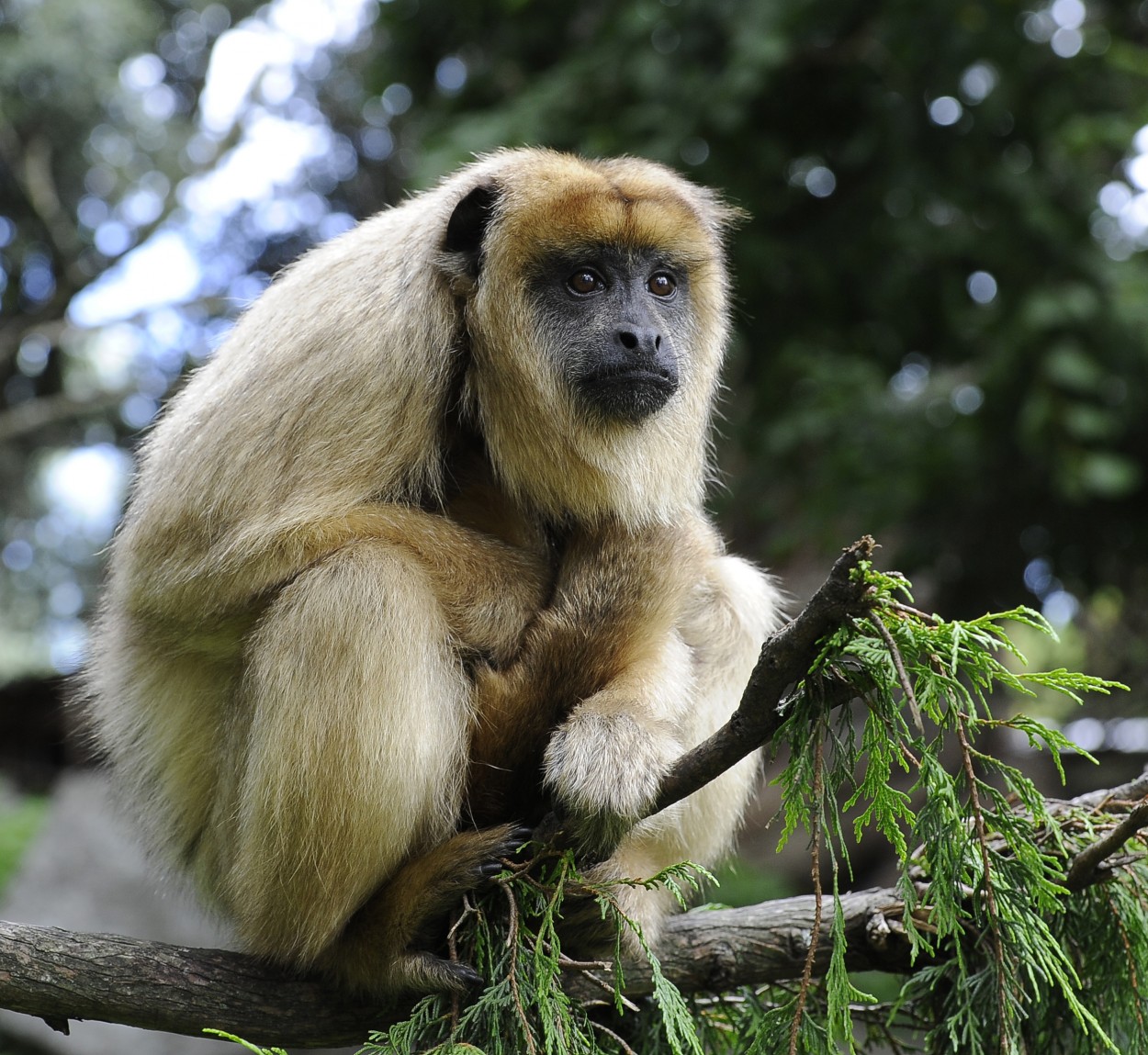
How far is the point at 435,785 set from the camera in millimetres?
3555

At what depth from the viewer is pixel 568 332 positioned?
4.21 meters

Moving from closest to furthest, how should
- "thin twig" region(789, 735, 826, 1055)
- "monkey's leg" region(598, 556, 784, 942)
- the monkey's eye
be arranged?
"thin twig" region(789, 735, 826, 1055) < "monkey's leg" region(598, 556, 784, 942) < the monkey's eye

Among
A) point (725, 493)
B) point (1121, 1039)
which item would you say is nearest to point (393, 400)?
point (1121, 1039)

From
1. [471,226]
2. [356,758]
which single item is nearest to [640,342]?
[471,226]

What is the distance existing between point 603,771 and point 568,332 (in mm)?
1628

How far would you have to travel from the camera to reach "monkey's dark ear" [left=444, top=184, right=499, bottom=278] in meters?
4.21

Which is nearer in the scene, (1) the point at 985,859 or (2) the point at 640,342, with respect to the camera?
(1) the point at 985,859

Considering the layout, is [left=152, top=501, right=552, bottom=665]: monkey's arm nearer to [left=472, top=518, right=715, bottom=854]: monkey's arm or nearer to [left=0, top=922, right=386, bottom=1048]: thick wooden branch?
[left=472, top=518, right=715, bottom=854]: monkey's arm

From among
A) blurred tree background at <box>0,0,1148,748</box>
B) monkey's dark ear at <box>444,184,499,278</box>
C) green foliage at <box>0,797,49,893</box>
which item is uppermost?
monkey's dark ear at <box>444,184,499,278</box>

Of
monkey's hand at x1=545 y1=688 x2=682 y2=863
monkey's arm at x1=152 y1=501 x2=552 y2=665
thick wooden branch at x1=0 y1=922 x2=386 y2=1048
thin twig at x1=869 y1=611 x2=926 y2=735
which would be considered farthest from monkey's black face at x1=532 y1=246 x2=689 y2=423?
thick wooden branch at x1=0 y1=922 x2=386 y2=1048

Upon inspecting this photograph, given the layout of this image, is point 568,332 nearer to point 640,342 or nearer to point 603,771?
point 640,342

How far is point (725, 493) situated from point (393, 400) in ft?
11.7

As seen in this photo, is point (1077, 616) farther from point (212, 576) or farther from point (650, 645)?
point (212, 576)

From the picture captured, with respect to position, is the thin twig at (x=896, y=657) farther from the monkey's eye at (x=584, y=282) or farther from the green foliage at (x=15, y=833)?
the green foliage at (x=15, y=833)
